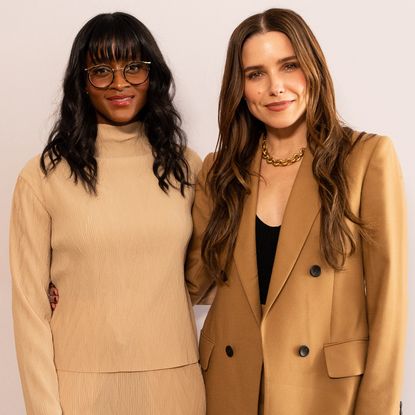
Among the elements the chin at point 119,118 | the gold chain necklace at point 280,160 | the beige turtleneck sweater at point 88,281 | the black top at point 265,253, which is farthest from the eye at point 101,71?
the black top at point 265,253

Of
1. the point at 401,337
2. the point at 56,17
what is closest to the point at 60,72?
the point at 56,17

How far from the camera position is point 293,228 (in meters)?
1.98

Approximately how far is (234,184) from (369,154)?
423 mm

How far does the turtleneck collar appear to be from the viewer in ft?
7.29

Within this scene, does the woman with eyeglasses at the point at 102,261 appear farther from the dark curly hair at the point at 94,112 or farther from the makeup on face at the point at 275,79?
the makeup on face at the point at 275,79

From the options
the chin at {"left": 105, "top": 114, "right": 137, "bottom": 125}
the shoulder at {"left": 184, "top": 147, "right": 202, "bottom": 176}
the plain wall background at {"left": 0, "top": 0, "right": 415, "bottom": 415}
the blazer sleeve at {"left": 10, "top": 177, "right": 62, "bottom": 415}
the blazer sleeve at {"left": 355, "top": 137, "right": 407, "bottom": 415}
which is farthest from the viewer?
the plain wall background at {"left": 0, "top": 0, "right": 415, "bottom": 415}

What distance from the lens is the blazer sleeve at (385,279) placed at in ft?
6.12

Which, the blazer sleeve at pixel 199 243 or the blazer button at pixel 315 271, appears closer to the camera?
the blazer button at pixel 315 271

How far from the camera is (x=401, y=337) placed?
6.20 feet

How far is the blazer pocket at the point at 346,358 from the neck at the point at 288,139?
559mm

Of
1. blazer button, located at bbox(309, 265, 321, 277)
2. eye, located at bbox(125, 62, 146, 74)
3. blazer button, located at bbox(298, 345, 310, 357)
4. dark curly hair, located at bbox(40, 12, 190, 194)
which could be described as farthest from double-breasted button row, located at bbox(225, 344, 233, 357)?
eye, located at bbox(125, 62, 146, 74)

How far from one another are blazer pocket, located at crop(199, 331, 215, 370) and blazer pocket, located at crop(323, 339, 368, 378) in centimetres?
40

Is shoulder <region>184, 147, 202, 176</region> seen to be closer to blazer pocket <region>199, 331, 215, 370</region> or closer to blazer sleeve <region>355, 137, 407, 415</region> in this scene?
blazer pocket <region>199, 331, 215, 370</region>

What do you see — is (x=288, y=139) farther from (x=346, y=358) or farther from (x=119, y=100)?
(x=346, y=358)
